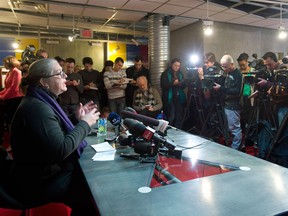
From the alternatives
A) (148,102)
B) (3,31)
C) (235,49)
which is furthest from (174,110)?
(3,31)

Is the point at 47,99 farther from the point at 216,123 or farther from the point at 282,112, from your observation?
the point at 216,123

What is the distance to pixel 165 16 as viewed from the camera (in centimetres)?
486

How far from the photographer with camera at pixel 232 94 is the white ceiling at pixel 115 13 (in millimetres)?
1436

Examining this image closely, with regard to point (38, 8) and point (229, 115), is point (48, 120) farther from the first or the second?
point (38, 8)

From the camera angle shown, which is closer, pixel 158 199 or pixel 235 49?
pixel 158 199

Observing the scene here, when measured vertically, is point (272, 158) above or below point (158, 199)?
below

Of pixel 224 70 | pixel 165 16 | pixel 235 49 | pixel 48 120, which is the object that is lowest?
pixel 48 120

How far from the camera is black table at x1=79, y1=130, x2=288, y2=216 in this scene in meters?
0.95

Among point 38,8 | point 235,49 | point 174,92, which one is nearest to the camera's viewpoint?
point 174,92

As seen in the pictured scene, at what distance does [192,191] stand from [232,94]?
2654mm

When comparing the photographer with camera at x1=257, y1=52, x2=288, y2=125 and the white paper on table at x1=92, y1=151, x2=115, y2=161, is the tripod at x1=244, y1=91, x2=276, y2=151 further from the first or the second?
the white paper on table at x1=92, y1=151, x2=115, y2=161

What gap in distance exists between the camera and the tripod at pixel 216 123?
3.82m

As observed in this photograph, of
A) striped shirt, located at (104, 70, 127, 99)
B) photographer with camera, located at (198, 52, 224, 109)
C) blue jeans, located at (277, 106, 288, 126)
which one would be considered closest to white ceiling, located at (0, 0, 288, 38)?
photographer with camera, located at (198, 52, 224, 109)

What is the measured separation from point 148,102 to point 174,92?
0.69 m
